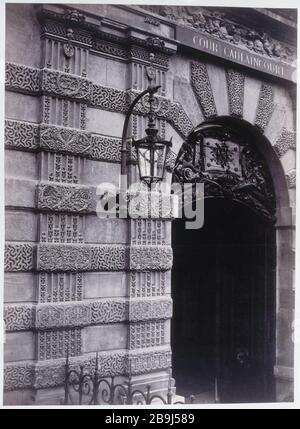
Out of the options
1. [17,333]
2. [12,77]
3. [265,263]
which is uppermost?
[12,77]

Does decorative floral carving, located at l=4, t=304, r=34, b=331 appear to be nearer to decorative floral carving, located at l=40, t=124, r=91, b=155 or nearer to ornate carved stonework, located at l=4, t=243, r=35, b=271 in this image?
ornate carved stonework, located at l=4, t=243, r=35, b=271

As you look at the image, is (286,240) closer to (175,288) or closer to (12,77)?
(175,288)

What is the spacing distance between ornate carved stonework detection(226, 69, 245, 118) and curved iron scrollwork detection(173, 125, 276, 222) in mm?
354

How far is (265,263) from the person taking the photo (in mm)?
8312

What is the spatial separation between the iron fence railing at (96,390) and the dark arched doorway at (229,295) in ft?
9.84

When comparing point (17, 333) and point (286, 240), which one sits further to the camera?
point (286, 240)

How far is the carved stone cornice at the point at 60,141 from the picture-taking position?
199 inches

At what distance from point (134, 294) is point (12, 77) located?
2.91m

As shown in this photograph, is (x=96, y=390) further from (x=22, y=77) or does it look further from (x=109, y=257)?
(x=22, y=77)

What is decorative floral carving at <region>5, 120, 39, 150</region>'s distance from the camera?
5004 millimetres

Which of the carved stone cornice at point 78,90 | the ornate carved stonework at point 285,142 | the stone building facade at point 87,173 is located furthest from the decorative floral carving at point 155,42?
the ornate carved stonework at point 285,142

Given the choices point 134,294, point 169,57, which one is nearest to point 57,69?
point 169,57

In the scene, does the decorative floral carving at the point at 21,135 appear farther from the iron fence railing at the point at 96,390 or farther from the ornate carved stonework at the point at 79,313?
the iron fence railing at the point at 96,390

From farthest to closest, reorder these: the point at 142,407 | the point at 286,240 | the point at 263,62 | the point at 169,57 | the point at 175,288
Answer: the point at 175,288 < the point at 286,240 < the point at 263,62 < the point at 169,57 < the point at 142,407
